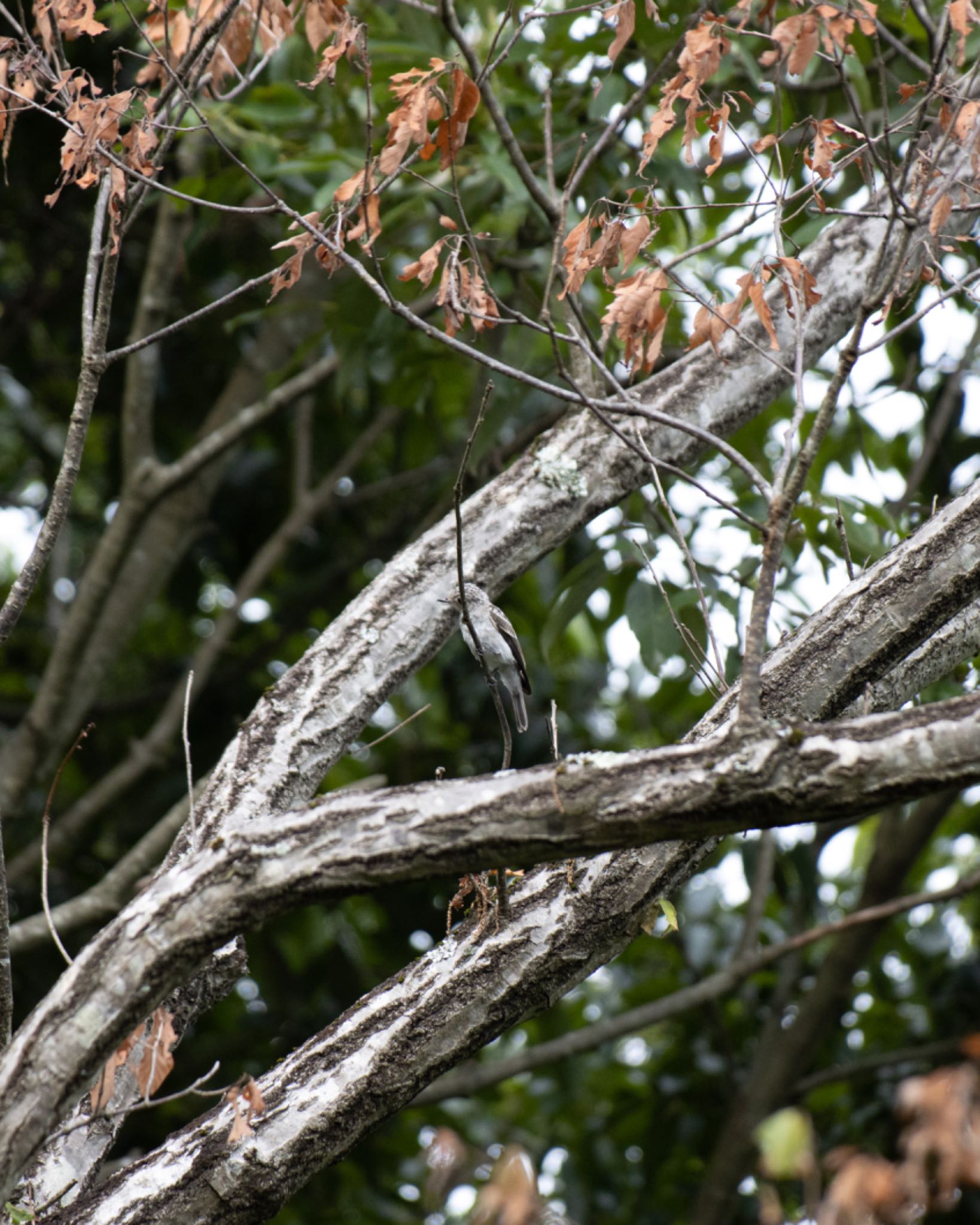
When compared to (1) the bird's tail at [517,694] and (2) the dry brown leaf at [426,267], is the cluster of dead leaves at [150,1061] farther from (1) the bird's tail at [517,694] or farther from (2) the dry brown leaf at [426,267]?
(2) the dry brown leaf at [426,267]

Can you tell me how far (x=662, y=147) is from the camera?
13.1ft

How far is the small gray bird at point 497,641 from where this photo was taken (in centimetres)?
282

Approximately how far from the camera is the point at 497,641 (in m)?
2.98

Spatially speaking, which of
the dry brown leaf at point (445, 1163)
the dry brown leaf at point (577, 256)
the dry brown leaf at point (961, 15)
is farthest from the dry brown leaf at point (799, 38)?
the dry brown leaf at point (445, 1163)

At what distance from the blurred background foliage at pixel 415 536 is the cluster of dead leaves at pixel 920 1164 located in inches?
74.5

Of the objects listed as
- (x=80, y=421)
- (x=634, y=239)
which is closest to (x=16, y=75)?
(x=80, y=421)

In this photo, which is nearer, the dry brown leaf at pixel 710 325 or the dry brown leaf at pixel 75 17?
the dry brown leaf at pixel 710 325

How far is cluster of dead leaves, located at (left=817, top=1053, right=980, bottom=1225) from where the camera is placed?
144 cm

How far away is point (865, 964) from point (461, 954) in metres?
3.86

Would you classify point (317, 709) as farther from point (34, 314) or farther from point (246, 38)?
point (34, 314)

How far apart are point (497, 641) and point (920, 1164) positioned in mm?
1697

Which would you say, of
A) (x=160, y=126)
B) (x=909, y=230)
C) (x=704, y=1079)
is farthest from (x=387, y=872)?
(x=704, y=1079)

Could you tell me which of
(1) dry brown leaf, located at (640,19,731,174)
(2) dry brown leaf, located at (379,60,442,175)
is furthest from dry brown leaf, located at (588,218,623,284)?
(2) dry brown leaf, located at (379,60,442,175)

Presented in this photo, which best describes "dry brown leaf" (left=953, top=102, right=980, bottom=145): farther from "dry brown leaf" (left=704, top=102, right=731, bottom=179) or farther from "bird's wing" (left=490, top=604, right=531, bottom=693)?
"bird's wing" (left=490, top=604, right=531, bottom=693)
